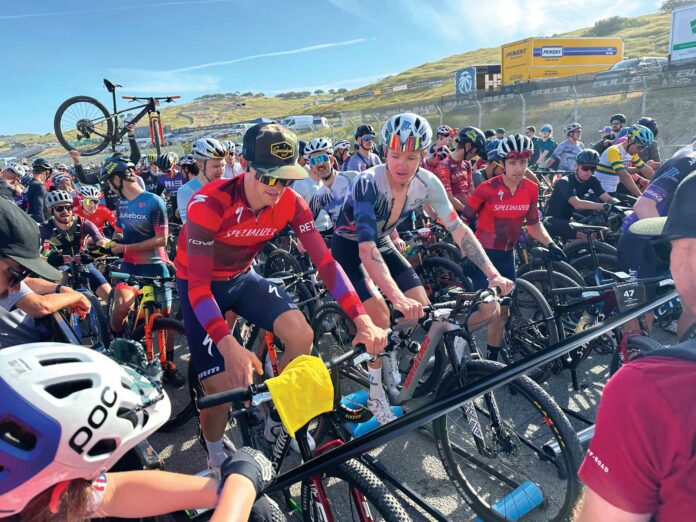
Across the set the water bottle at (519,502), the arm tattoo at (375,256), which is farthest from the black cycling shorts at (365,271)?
the water bottle at (519,502)

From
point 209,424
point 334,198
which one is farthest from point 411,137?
point 334,198

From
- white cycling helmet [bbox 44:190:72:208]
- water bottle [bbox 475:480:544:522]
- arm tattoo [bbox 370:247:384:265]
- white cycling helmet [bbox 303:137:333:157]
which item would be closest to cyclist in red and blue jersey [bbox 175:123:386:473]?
arm tattoo [bbox 370:247:384:265]

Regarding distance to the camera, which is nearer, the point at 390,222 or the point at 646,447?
the point at 646,447

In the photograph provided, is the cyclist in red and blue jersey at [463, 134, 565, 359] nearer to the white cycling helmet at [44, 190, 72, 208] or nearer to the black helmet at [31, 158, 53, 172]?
the white cycling helmet at [44, 190, 72, 208]

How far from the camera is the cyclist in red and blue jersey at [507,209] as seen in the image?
16.0ft

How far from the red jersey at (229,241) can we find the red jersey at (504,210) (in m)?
2.50

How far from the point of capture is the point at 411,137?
361 centimetres

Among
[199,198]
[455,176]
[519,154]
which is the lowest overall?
[455,176]

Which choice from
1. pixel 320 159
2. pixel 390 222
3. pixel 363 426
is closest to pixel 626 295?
pixel 390 222

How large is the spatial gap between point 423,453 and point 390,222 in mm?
2132

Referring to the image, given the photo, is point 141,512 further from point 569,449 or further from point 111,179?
point 111,179

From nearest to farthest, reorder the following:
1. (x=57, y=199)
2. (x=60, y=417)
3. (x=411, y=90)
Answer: (x=60, y=417), (x=57, y=199), (x=411, y=90)

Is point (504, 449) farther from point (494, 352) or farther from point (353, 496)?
point (494, 352)

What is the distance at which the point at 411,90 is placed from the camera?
71938 millimetres
